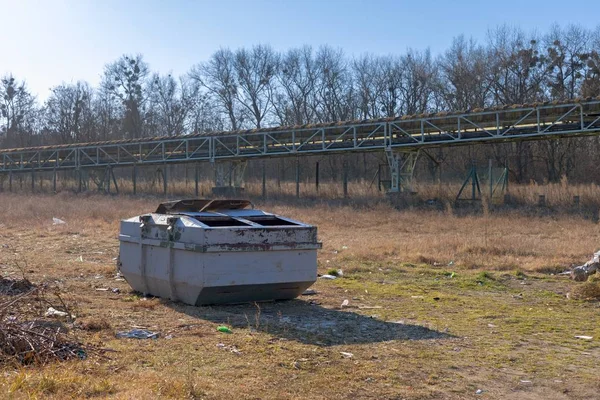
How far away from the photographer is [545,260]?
13.7 metres

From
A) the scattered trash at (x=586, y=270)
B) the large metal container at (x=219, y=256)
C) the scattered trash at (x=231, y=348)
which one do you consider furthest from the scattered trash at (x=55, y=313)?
the scattered trash at (x=586, y=270)

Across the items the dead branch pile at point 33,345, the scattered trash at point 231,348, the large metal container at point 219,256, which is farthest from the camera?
the large metal container at point 219,256

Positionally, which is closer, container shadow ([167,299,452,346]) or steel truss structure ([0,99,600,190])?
container shadow ([167,299,452,346])

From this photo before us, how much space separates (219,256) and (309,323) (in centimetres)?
135

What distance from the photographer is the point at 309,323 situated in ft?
26.4

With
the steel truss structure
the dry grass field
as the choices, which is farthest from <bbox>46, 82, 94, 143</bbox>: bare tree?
the dry grass field

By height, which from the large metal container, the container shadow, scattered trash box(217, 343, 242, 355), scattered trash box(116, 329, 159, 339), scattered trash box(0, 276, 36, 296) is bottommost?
the container shadow

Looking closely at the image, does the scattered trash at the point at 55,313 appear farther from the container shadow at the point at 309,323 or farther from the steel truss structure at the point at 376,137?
the steel truss structure at the point at 376,137

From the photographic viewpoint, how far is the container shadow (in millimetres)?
7223

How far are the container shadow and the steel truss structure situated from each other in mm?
20229

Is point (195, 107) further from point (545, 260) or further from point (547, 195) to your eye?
point (545, 260)

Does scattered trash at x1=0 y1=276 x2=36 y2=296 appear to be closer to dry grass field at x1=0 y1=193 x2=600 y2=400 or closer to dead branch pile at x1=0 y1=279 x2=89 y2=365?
dry grass field at x1=0 y1=193 x2=600 y2=400

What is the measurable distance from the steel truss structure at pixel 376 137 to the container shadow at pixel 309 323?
20229 mm

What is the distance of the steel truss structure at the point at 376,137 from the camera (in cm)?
2708
